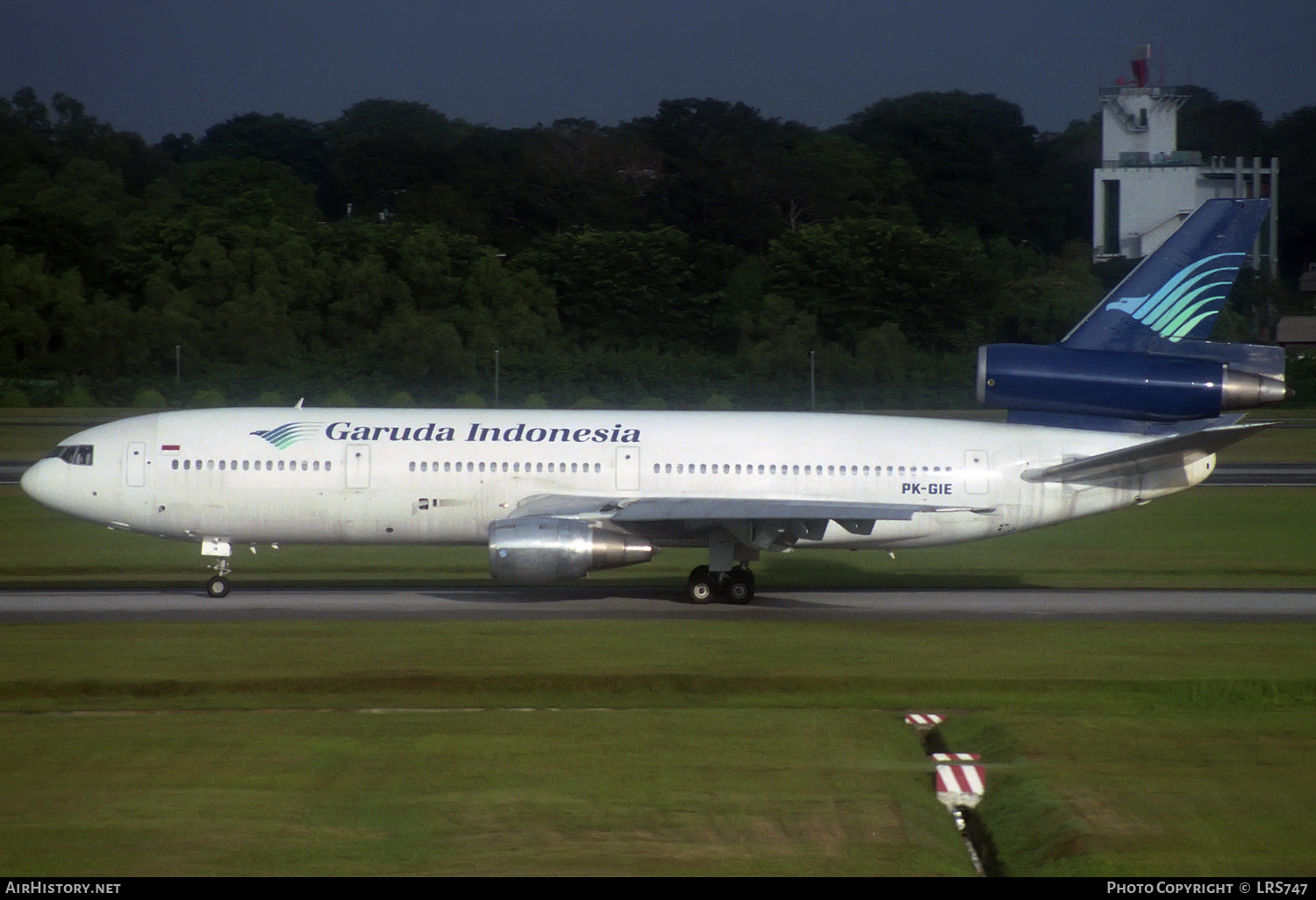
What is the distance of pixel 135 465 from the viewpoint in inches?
1142

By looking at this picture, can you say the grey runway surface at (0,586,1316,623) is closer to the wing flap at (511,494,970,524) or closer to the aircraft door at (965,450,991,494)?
the wing flap at (511,494,970,524)

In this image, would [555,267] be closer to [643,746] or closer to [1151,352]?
[1151,352]

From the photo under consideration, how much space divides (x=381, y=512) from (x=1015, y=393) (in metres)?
13.0

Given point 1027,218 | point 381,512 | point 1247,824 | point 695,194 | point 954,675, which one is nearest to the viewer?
point 1247,824

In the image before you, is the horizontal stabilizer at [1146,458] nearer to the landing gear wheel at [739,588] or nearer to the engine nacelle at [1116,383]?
the engine nacelle at [1116,383]

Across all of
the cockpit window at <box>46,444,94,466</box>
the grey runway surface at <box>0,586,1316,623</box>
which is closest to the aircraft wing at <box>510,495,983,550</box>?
the grey runway surface at <box>0,586,1316,623</box>

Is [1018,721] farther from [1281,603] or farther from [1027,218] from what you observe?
[1027,218]

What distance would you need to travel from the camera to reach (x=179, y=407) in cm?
6962

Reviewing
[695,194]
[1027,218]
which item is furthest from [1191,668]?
[1027,218]

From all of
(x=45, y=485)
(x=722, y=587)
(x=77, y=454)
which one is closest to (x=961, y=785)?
(x=722, y=587)

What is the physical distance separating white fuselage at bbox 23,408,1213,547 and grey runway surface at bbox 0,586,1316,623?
4.34 feet

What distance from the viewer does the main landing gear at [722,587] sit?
96.0 ft

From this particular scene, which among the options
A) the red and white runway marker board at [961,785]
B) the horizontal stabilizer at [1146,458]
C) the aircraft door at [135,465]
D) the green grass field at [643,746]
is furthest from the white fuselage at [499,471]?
the red and white runway marker board at [961,785]

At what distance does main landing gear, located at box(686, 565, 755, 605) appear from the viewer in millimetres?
29250
